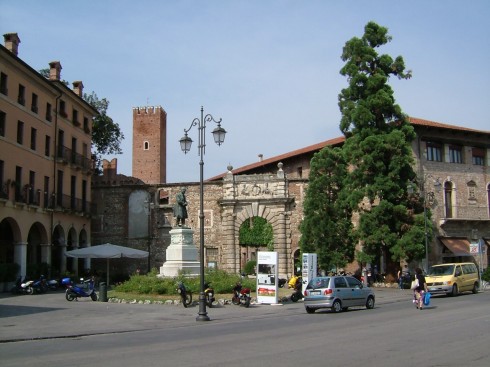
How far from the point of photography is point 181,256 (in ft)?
97.0

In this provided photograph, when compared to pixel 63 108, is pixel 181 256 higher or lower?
lower

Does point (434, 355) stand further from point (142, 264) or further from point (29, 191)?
point (142, 264)

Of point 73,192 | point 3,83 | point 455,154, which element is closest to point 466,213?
point 455,154

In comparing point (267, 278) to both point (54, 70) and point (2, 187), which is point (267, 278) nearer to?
point (2, 187)

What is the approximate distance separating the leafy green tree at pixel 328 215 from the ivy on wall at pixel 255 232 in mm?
7490

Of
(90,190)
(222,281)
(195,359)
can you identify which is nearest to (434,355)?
(195,359)

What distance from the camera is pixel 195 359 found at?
33.9 feet

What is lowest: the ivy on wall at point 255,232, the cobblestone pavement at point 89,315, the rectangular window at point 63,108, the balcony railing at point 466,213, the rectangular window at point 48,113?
the cobblestone pavement at point 89,315

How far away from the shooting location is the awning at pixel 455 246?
42.5 m

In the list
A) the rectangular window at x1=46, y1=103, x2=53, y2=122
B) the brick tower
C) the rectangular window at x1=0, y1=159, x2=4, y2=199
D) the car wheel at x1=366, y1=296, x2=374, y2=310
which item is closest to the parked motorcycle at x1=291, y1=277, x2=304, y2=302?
the car wheel at x1=366, y1=296, x2=374, y2=310

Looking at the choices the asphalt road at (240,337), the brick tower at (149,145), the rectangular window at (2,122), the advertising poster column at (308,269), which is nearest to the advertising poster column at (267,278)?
the asphalt road at (240,337)

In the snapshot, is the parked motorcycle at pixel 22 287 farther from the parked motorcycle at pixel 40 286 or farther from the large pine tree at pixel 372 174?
the large pine tree at pixel 372 174

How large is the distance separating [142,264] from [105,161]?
1343cm

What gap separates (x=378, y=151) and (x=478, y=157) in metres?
15.3
